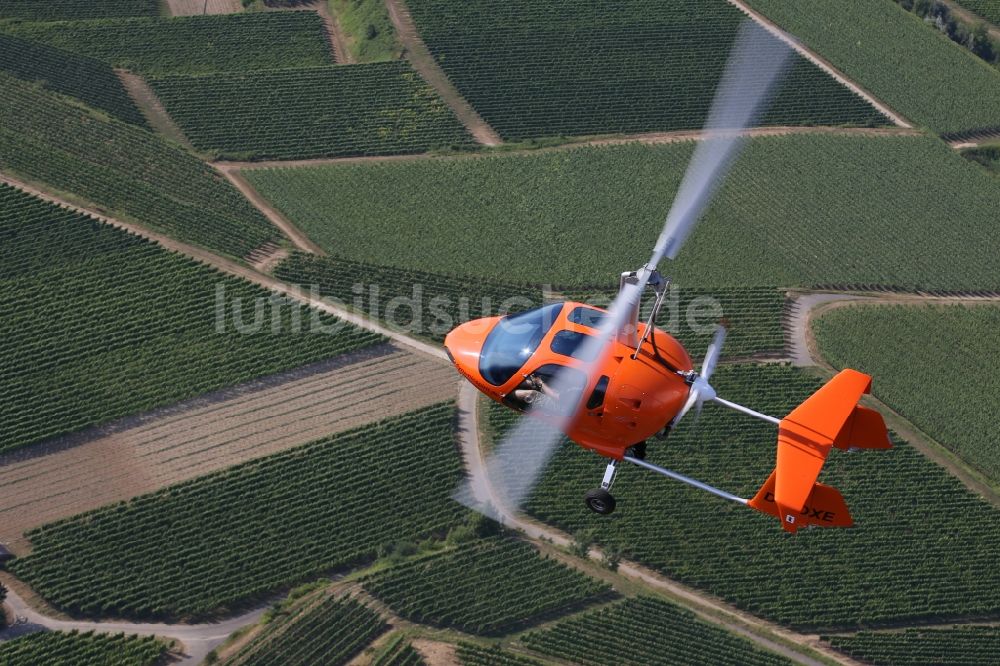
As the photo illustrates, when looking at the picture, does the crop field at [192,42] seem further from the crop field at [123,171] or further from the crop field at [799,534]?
the crop field at [799,534]

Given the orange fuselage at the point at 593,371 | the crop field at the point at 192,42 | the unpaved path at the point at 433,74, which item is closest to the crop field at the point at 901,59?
the unpaved path at the point at 433,74

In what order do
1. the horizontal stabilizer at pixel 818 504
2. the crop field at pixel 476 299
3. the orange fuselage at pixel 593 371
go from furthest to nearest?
the crop field at pixel 476 299 → the horizontal stabilizer at pixel 818 504 → the orange fuselage at pixel 593 371

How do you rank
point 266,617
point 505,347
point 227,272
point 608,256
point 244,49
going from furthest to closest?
point 244,49
point 608,256
point 227,272
point 266,617
point 505,347

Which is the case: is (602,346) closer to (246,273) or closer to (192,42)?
(246,273)

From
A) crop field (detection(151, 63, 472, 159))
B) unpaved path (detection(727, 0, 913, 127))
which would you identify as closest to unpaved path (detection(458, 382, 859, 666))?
crop field (detection(151, 63, 472, 159))

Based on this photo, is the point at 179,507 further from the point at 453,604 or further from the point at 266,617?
the point at 453,604

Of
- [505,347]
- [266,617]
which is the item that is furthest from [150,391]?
[505,347]

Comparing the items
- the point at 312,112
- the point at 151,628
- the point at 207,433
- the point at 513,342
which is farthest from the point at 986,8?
the point at 151,628
